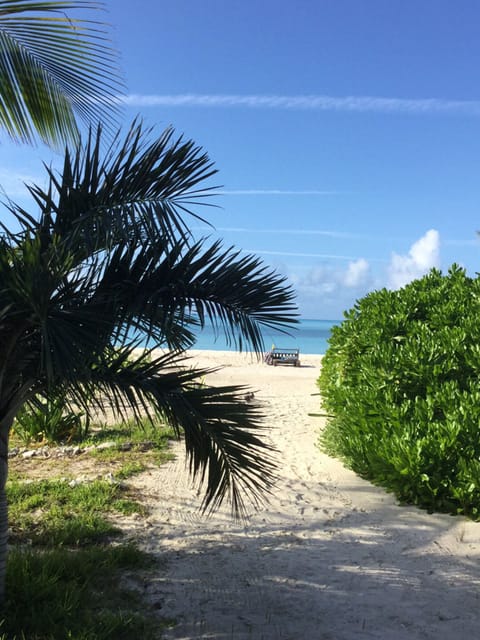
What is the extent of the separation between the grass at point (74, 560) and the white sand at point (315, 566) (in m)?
0.23

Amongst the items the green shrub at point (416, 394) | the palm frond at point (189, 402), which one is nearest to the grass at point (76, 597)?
the palm frond at point (189, 402)

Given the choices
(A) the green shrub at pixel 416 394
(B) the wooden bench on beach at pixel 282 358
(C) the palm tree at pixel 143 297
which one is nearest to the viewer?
(C) the palm tree at pixel 143 297

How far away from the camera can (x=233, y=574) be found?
4312mm

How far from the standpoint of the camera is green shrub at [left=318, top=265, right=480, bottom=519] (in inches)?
208

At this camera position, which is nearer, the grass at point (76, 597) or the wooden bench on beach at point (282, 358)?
the grass at point (76, 597)

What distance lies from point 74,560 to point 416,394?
3802 mm

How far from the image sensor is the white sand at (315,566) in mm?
3592

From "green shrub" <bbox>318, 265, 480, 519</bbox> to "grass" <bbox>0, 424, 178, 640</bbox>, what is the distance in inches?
98.2

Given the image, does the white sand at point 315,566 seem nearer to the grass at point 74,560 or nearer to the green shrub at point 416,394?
the grass at point 74,560

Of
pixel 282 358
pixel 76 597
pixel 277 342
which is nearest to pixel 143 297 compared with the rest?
pixel 76 597

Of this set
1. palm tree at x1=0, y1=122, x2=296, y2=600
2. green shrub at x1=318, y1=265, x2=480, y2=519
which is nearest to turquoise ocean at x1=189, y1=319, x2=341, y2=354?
palm tree at x1=0, y1=122, x2=296, y2=600

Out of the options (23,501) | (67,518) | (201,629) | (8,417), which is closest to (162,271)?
(8,417)

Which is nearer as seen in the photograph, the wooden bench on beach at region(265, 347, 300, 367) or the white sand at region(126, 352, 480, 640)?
the white sand at region(126, 352, 480, 640)

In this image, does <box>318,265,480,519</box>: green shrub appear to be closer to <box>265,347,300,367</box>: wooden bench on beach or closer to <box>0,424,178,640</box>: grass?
<box>0,424,178,640</box>: grass
